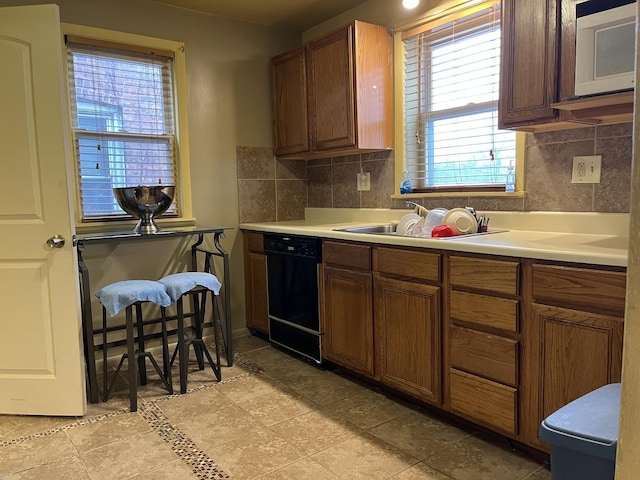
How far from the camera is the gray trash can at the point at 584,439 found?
1.09 metres

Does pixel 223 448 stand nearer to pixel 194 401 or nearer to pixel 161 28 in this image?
pixel 194 401

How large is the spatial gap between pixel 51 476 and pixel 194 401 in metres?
0.77

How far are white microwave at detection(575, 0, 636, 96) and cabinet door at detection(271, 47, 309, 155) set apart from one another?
2.02 m

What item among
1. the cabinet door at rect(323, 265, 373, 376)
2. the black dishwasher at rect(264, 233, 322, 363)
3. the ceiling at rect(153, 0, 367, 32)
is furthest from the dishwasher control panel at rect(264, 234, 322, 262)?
the ceiling at rect(153, 0, 367, 32)

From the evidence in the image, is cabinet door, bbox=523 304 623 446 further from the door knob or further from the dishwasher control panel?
the door knob

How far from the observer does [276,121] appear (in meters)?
3.70

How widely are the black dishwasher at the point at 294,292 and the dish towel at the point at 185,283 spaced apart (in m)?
0.53

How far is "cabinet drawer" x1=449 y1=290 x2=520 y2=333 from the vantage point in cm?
187

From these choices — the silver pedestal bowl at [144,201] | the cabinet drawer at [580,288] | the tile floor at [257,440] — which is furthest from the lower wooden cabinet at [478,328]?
the silver pedestal bowl at [144,201]

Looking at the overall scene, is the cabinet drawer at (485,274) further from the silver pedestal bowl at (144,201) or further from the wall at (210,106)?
the wall at (210,106)

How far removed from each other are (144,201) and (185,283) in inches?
22.8

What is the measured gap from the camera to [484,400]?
6.56 feet

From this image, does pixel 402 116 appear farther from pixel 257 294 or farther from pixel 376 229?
pixel 257 294

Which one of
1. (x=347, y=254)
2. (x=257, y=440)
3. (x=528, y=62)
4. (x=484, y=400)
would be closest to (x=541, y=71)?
(x=528, y=62)
